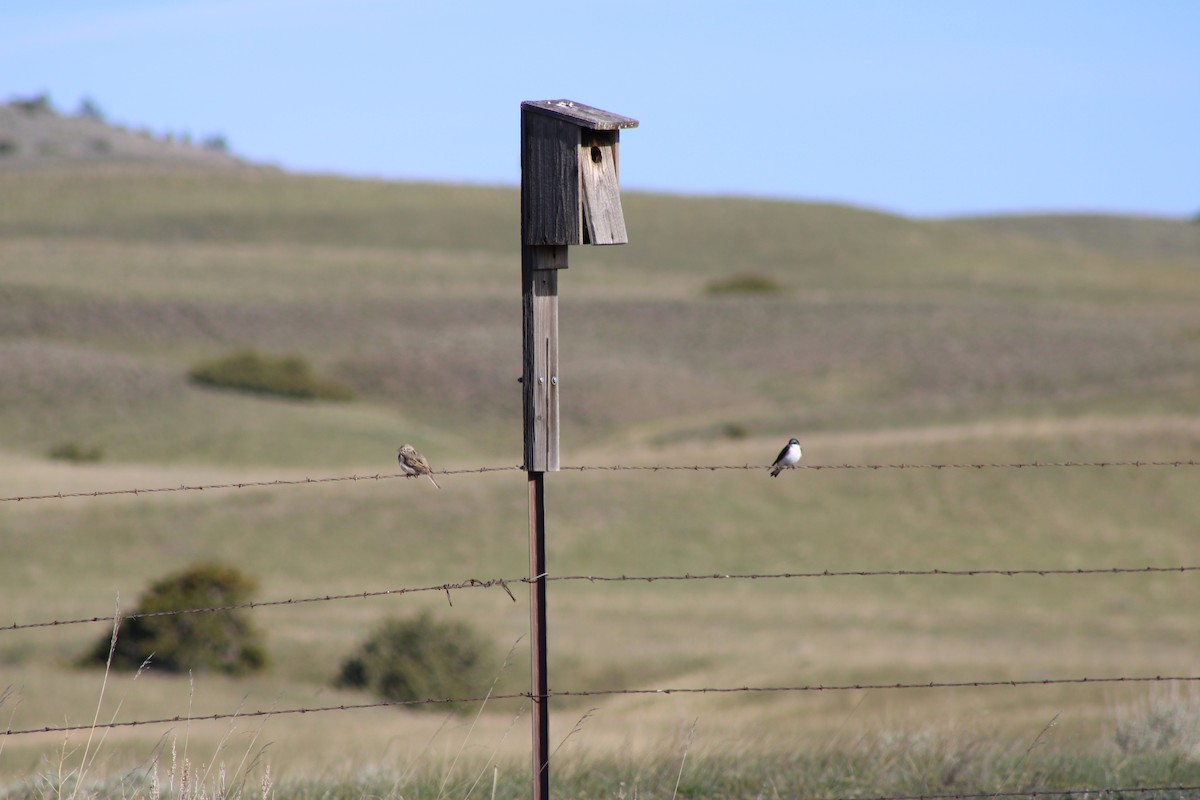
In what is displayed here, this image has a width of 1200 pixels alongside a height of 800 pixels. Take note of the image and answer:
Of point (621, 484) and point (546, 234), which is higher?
point (546, 234)

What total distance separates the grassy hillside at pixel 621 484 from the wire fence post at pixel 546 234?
7.80 ft

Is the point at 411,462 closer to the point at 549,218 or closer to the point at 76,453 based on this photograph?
the point at 549,218

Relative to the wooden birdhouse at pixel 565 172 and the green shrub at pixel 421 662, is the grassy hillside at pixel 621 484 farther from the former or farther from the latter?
the wooden birdhouse at pixel 565 172

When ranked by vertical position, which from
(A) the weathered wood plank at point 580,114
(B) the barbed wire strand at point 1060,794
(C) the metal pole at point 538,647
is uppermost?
(A) the weathered wood plank at point 580,114

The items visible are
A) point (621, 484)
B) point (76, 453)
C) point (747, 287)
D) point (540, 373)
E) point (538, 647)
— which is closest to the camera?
point (538, 647)

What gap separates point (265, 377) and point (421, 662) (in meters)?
32.0

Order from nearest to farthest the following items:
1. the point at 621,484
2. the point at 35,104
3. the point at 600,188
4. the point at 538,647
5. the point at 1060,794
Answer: the point at 538,647 → the point at 600,188 → the point at 1060,794 → the point at 621,484 → the point at 35,104

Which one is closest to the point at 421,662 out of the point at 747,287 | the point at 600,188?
the point at 600,188

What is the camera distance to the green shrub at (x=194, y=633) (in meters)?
23.0

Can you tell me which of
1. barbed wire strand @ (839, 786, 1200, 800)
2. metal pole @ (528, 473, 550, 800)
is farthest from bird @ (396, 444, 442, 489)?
barbed wire strand @ (839, 786, 1200, 800)

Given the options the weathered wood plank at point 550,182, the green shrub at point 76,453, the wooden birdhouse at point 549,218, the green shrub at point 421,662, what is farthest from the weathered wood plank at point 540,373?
the green shrub at point 76,453

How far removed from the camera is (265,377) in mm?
53094

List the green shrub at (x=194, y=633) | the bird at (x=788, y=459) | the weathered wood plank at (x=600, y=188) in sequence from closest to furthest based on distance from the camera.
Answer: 1. the weathered wood plank at (x=600, y=188)
2. the bird at (x=788, y=459)
3. the green shrub at (x=194, y=633)

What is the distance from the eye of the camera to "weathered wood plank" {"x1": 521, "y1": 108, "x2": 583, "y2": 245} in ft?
19.7
